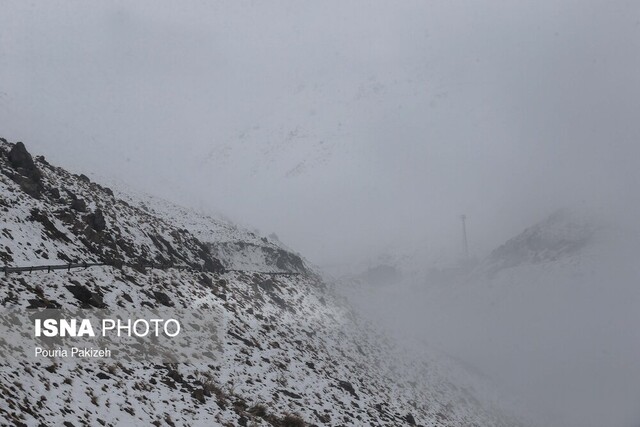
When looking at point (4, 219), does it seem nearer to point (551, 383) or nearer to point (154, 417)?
point (154, 417)

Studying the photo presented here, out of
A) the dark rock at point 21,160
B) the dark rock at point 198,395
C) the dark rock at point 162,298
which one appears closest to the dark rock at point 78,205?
the dark rock at point 21,160

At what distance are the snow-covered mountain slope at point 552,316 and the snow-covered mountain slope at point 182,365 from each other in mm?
26407

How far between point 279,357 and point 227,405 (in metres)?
8.50

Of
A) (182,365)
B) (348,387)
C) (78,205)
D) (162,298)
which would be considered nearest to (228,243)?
(78,205)

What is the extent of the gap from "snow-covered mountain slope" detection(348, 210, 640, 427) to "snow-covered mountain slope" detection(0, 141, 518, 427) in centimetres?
2641

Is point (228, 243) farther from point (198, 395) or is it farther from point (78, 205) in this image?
point (198, 395)

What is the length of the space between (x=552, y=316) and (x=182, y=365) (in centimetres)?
10870

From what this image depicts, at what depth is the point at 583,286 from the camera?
120 m

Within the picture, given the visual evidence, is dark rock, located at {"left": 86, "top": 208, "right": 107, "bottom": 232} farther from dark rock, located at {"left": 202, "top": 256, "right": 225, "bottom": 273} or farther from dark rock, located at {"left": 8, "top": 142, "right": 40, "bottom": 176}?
dark rock, located at {"left": 202, "top": 256, "right": 225, "bottom": 273}

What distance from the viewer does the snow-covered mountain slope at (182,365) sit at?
507 inches

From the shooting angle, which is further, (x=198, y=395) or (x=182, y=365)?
(x=182, y=365)

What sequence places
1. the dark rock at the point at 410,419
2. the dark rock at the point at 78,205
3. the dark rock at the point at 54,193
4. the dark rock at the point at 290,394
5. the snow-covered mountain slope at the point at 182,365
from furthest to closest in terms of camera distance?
the dark rock at the point at 54,193 → the dark rock at the point at 78,205 → the dark rock at the point at 410,419 → the dark rock at the point at 290,394 → the snow-covered mountain slope at the point at 182,365

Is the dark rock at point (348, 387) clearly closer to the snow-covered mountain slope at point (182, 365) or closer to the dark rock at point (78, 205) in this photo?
the snow-covered mountain slope at point (182, 365)

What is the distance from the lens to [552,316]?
106 metres
